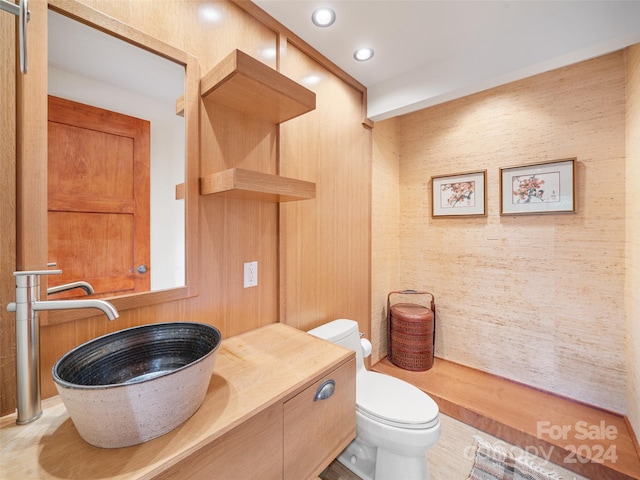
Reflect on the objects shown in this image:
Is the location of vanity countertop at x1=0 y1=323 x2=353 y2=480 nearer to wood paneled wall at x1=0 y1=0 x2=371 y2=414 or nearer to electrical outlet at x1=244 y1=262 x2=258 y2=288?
wood paneled wall at x1=0 y1=0 x2=371 y2=414

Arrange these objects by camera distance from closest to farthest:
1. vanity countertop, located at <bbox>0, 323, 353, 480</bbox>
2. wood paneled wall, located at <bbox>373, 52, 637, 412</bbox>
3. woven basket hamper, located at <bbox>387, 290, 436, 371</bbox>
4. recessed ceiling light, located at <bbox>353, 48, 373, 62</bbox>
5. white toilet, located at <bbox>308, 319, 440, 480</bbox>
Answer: vanity countertop, located at <bbox>0, 323, 353, 480</bbox>
white toilet, located at <bbox>308, 319, 440, 480</bbox>
recessed ceiling light, located at <bbox>353, 48, 373, 62</bbox>
wood paneled wall, located at <bbox>373, 52, 637, 412</bbox>
woven basket hamper, located at <bbox>387, 290, 436, 371</bbox>

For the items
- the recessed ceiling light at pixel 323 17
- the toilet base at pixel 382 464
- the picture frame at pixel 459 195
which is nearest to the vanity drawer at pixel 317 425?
the toilet base at pixel 382 464

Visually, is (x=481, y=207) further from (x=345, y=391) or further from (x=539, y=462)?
(x=345, y=391)

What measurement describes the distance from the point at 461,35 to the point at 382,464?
2.39m

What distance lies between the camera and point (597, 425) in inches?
68.1

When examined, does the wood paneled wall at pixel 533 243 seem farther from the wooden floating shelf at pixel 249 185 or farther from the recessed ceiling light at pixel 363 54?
the wooden floating shelf at pixel 249 185

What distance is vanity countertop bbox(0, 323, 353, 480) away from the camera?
0.58 meters

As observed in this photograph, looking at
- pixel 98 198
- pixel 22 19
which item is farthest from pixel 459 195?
pixel 22 19

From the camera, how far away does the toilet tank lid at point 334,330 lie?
5.24 feet

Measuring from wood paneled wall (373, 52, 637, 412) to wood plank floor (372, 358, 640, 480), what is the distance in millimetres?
144

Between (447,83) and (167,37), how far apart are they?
1615 millimetres

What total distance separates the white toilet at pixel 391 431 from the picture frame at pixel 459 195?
5.23ft

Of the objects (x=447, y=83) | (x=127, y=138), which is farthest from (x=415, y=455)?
(x=447, y=83)

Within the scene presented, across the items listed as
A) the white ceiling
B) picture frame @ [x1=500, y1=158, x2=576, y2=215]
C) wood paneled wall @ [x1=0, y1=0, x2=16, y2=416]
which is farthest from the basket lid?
wood paneled wall @ [x1=0, y1=0, x2=16, y2=416]
